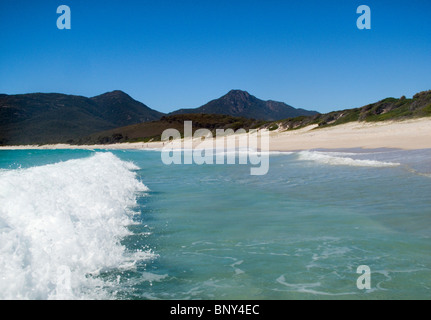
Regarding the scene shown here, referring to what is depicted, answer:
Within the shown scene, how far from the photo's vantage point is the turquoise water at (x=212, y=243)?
464 centimetres

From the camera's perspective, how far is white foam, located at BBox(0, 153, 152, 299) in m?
4.47

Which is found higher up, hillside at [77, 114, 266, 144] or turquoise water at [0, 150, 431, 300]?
hillside at [77, 114, 266, 144]

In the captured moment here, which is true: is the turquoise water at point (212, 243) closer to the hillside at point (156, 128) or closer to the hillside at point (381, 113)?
the hillside at point (381, 113)

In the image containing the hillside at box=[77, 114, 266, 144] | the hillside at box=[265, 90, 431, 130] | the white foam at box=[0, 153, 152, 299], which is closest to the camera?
the white foam at box=[0, 153, 152, 299]

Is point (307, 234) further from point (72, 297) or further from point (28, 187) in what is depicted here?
point (28, 187)

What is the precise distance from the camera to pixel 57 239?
19.8ft

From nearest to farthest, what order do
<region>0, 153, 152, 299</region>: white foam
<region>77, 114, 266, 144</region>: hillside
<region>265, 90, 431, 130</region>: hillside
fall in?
<region>0, 153, 152, 299</region>: white foam < <region>265, 90, 431, 130</region>: hillside < <region>77, 114, 266, 144</region>: hillside

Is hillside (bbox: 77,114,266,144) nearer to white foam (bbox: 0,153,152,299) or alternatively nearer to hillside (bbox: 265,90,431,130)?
hillside (bbox: 265,90,431,130)

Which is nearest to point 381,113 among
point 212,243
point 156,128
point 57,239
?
point 212,243

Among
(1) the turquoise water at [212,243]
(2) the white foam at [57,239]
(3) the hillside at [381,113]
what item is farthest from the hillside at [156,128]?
(2) the white foam at [57,239]

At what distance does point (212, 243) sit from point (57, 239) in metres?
2.65

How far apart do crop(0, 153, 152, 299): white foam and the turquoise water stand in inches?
0.8

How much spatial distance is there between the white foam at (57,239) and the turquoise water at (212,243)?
0.02 meters

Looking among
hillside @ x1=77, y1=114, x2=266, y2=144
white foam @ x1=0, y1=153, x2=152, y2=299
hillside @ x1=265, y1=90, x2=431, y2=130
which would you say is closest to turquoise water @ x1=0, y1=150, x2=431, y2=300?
white foam @ x1=0, y1=153, x2=152, y2=299
